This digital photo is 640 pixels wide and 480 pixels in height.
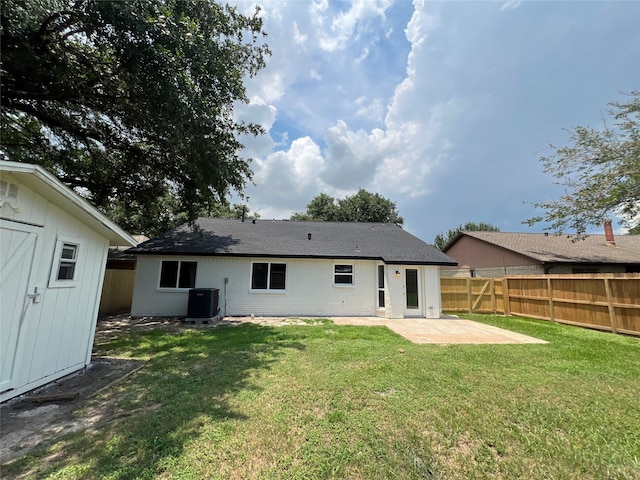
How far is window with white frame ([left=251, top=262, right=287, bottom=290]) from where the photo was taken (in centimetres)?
1162

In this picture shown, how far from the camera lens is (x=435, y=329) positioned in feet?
29.5

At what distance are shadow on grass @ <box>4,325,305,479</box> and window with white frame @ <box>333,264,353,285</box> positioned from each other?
5.24 meters

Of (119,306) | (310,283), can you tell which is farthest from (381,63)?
(119,306)

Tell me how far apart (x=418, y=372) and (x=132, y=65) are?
920 cm

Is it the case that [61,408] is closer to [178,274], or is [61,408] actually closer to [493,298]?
[178,274]

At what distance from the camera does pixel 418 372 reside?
16.1 ft

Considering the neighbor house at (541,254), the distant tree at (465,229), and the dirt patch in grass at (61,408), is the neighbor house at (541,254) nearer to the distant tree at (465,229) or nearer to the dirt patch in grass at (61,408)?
the distant tree at (465,229)

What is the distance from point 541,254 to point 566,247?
3.52 meters

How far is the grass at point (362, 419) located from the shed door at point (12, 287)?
4.69ft

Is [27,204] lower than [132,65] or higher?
lower

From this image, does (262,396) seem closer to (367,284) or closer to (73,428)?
(73,428)

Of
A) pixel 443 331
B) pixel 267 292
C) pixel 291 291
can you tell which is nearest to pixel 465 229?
pixel 443 331

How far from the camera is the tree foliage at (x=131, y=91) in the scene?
19.4ft

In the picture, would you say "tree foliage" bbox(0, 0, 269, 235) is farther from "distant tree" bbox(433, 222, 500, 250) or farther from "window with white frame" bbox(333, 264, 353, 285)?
"distant tree" bbox(433, 222, 500, 250)
